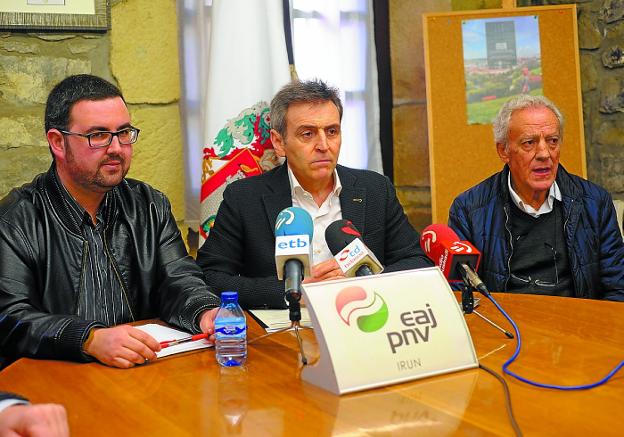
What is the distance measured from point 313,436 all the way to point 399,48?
2808mm

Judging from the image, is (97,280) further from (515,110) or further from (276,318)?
(515,110)

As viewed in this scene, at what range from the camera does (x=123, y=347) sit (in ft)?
4.95

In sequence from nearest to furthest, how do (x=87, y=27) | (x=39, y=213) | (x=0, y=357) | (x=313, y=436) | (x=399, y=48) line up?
(x=313, y=436) < (x=0, y=357) < (x=39, y=213) < (x=87, y=27) < (x=399, y=48)

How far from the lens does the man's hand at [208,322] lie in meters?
1.67

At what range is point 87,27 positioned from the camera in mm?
2811

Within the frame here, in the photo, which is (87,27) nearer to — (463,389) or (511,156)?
(511,156)

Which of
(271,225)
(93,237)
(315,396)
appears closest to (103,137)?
(93,237)

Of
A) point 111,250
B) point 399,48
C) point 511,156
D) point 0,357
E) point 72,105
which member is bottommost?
point 0,357

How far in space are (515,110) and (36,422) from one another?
2.09 metres

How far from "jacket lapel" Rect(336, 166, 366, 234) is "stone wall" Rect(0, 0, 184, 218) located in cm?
83

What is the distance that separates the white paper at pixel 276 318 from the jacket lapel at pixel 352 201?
547 mm

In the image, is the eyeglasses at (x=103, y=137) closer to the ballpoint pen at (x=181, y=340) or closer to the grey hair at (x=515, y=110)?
the ballpoint pen at (x=181, y=340)

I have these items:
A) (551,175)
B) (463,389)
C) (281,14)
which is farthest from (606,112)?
(463,389)

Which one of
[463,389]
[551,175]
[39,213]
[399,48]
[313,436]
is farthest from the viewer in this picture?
[399,48]
